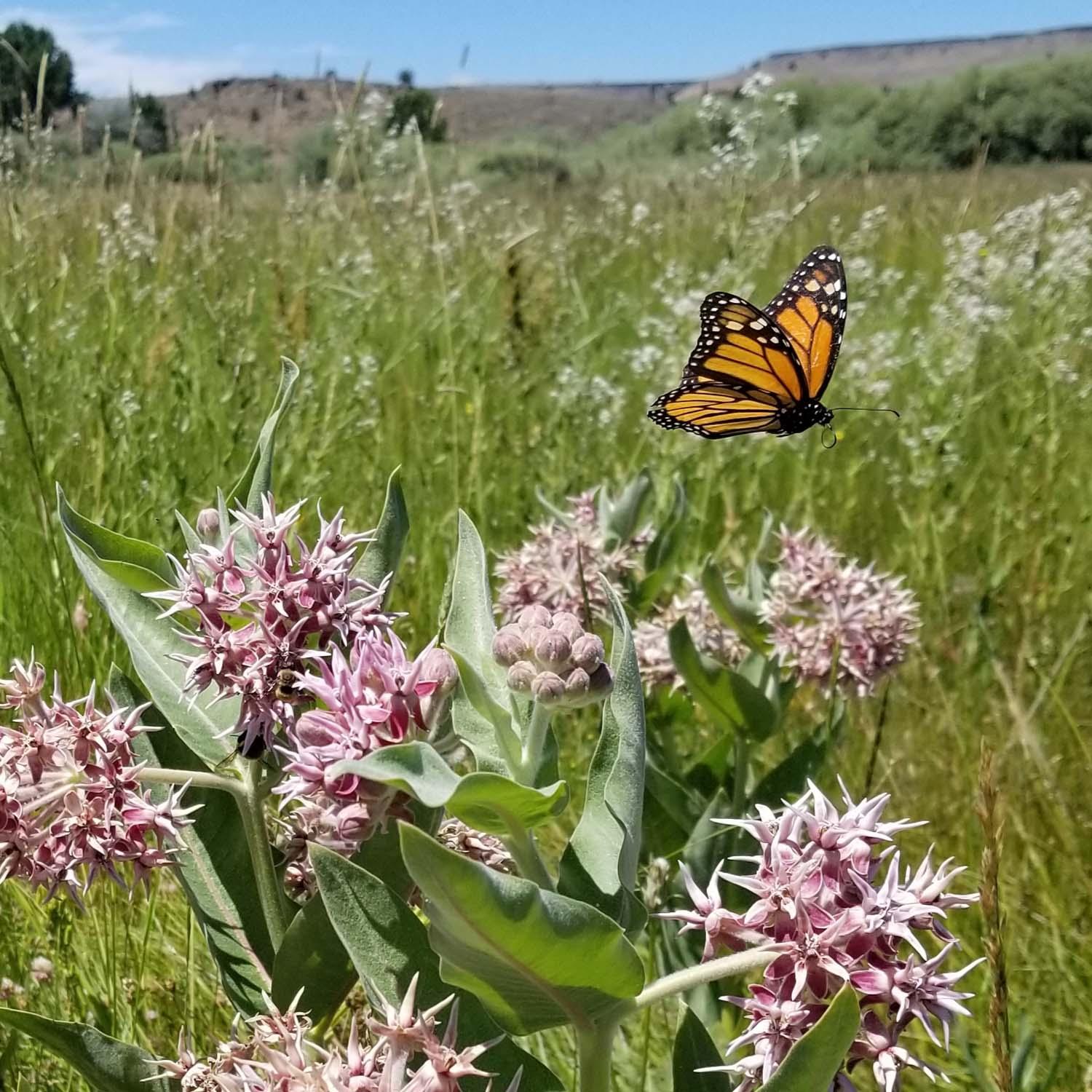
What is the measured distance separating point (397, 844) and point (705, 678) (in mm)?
870

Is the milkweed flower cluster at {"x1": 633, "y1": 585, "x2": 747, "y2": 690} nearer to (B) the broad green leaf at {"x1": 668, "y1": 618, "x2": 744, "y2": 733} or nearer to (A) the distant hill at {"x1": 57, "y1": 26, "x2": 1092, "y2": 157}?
(B) the broad green leaf at {"x1": 668, "y1": 618, "x2": 744, "y2": 733}

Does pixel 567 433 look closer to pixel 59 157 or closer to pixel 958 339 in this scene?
pixel 958 339

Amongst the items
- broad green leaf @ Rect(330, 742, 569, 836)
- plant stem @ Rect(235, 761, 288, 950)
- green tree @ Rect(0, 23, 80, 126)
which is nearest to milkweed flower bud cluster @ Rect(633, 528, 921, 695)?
plant stem @ Rect(235, 761, 288, 950)

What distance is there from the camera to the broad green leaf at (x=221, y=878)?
0.95 meters

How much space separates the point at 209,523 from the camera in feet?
3.14

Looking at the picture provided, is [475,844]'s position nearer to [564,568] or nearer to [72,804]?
[72,804]

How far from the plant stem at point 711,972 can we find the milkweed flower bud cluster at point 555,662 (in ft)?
0.56

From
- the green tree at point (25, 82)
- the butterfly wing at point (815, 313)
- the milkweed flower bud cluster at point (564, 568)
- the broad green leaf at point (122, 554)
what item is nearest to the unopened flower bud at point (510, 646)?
the broad green leaf at point (122, 554)

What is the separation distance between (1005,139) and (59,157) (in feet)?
55.2

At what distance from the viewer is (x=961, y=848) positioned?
2057mm

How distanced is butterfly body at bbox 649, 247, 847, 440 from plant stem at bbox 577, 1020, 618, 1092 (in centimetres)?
148

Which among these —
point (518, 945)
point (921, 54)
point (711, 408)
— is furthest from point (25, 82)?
point (921, 54)

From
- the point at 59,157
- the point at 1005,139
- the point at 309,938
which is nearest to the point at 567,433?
the point at 309,938

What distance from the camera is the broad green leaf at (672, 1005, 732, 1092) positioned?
0.85 meters
